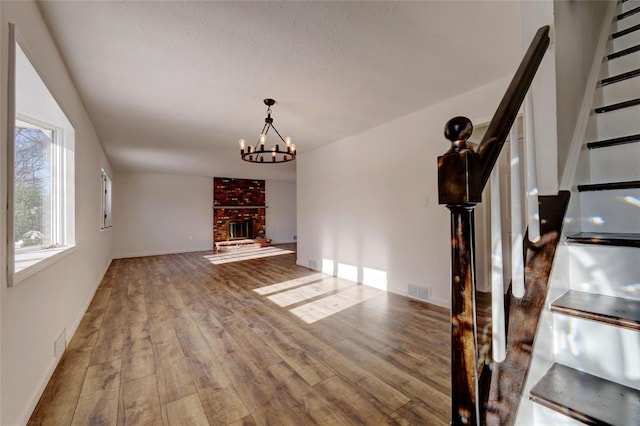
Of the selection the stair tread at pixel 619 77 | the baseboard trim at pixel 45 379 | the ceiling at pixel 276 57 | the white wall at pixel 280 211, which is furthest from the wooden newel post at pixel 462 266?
the white wall at pixel 280 211

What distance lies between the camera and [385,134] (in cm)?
403

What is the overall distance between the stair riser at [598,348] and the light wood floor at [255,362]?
85 cm

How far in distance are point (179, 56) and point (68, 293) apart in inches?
92.8

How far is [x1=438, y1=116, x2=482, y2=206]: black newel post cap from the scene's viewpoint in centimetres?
70

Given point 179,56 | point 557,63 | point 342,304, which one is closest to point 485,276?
point 342,304

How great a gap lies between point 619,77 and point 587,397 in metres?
1.66

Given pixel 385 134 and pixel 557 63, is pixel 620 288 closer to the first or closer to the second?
pixel 557 63

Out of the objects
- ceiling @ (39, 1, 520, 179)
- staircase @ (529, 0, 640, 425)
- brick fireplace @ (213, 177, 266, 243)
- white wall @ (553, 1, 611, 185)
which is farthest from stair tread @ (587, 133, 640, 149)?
brick fireplace @ (213, 177, 266, 243)

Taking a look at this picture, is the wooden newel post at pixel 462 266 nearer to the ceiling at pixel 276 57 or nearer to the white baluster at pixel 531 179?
the white baluster at pixel 531 179

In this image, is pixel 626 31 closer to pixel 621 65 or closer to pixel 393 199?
pixel 621 65

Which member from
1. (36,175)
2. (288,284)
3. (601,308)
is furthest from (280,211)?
(601,308)

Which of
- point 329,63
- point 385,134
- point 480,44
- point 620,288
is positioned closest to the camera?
point 620,288

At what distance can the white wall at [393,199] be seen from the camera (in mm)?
3273

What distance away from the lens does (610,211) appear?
1.23 metres
